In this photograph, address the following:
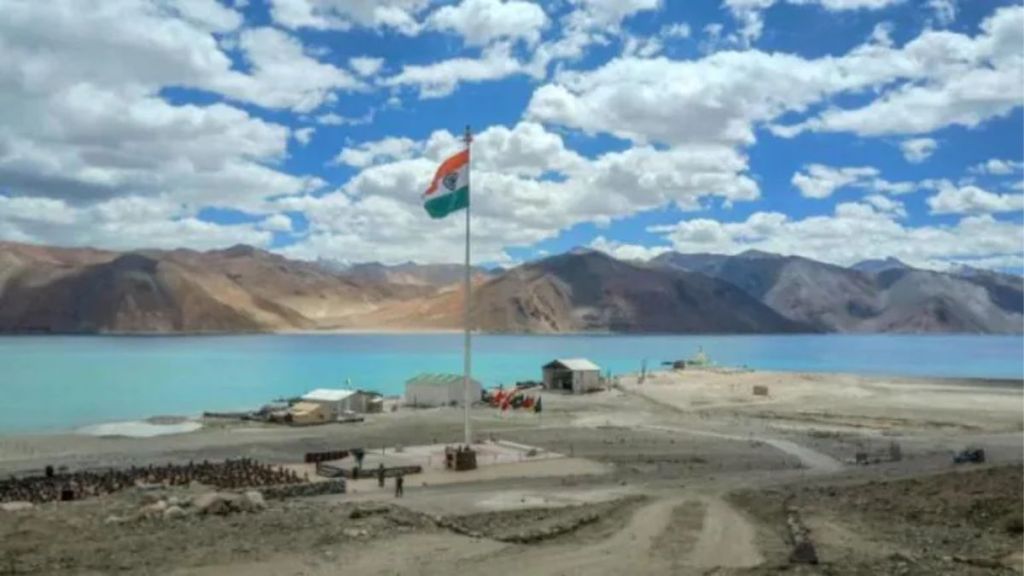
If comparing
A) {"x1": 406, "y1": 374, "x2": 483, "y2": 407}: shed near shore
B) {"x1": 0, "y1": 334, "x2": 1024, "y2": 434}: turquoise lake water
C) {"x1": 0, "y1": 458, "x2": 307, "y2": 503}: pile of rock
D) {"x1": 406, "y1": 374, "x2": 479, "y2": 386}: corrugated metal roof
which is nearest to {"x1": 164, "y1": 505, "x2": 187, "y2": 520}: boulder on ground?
{"x1": 0, "y1": 458, "x2": 307, "y2": 503}: pile of rock

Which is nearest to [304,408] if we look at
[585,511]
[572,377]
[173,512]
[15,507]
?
[572,377]

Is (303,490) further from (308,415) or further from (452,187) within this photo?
(308,415)

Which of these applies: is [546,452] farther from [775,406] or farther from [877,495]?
[775,406]

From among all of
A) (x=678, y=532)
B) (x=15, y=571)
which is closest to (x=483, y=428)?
(x=678, y=532)

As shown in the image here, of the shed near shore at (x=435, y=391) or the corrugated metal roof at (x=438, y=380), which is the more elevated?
the corrugated metal roof at (x=438, y=380)

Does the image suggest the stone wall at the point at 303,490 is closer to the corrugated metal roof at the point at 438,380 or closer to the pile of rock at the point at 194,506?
the pile of rock at the point at 194,506

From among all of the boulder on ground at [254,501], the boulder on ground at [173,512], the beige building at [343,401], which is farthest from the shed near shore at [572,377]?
the boulder on ground at [173,512]
